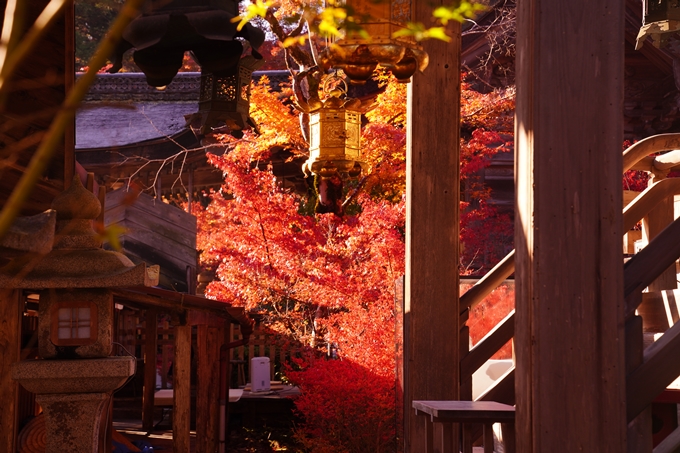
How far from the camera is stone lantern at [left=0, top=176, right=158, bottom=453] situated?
544cm

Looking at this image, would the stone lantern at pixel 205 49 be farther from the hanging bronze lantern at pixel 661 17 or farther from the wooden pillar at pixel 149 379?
the wooden pillar at pixel 149 379

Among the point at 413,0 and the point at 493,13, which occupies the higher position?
the point at 493,13

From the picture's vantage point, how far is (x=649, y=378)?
348cm

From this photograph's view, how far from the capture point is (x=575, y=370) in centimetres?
335

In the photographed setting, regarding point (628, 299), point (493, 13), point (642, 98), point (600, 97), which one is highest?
point (493, 13)

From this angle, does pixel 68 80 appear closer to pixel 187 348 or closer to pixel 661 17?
pixel 187 348

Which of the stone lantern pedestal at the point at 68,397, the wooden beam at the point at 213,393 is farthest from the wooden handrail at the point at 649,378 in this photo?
the wooden beam at the point at 213,393

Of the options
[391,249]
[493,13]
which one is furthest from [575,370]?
[493,13]

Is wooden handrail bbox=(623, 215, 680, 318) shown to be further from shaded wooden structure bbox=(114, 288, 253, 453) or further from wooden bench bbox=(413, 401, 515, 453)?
shaded wooden structure bbox=(114, 288, 253, 453)

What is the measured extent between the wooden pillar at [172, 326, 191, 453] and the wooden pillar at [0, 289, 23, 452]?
13.4 feet

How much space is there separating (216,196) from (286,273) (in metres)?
2.46

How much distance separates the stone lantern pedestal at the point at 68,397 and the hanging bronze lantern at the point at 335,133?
2.46 m

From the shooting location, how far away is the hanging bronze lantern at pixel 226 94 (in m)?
5.96

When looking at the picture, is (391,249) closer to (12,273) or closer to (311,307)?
(311,307)
